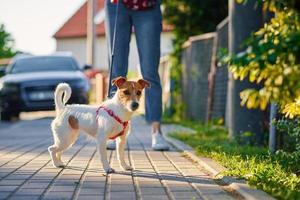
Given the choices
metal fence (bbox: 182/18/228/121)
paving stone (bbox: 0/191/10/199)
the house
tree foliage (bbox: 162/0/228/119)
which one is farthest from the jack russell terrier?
the house

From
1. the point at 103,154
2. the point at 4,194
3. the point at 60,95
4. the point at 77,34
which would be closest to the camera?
the point at 4,194

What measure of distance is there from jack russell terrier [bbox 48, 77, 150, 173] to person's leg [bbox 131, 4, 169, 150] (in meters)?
1.42

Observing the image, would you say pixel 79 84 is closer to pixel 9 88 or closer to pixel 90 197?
pixel 9 88

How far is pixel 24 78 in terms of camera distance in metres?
14.4

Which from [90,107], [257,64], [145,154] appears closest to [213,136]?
[145,154]

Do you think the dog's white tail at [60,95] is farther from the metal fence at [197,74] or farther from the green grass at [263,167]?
the metal fence at [197,74]

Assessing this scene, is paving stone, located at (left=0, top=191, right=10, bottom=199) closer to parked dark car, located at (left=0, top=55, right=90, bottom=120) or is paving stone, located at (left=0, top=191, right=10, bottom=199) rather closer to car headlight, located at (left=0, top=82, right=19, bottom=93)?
parked dark car, located at (left=0, top=55, right=90, bottom=120)

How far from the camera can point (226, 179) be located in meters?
5.02

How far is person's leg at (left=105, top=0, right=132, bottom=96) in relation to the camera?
7270 millimetres

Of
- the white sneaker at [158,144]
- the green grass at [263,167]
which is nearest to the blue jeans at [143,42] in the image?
the white sneaker at [158,144]

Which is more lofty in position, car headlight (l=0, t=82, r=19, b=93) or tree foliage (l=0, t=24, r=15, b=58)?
tree foliage (l=0, t=24, r=15, b=58)

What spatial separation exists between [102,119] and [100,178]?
0.60 meters

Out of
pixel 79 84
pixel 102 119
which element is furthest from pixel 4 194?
pixel 79 84

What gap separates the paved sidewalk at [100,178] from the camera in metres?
4.56
